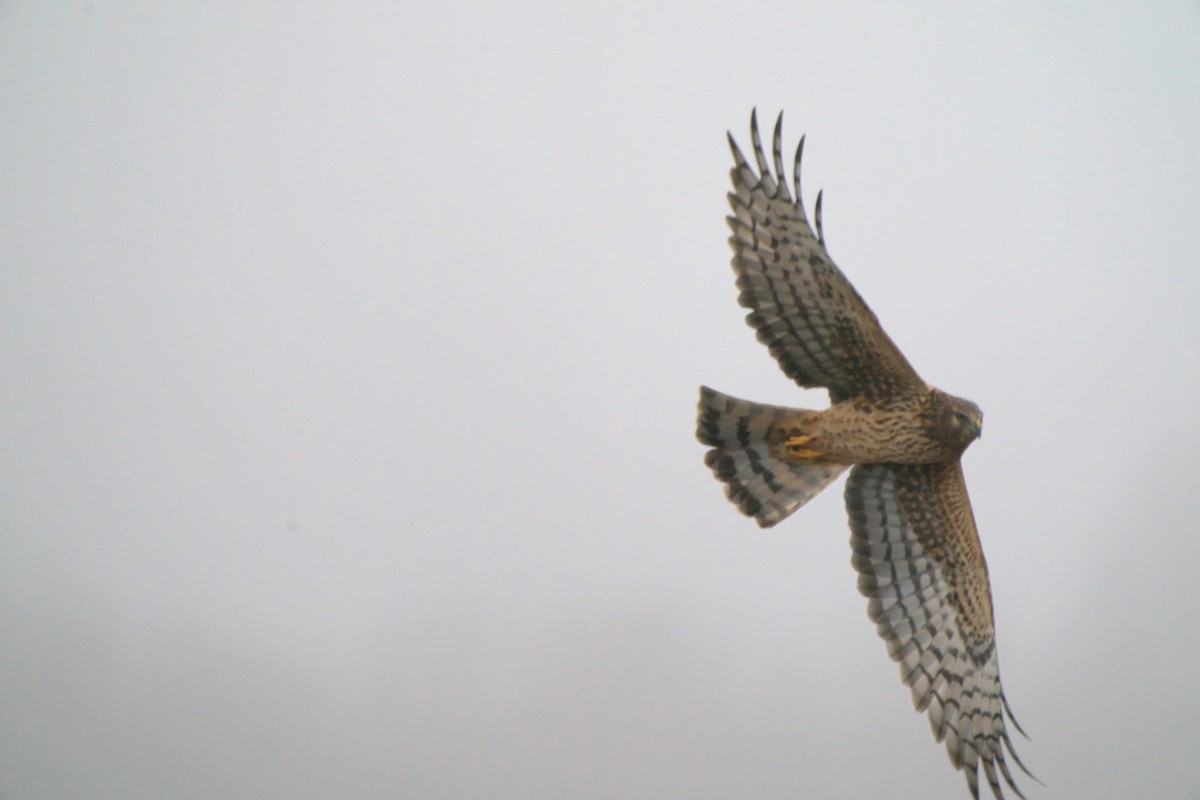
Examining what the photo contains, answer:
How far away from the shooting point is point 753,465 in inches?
115

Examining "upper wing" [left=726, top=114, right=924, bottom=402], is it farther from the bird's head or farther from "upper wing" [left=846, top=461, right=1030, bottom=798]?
"upper wing" [left=846, top=461, right=1030, bottom=798]

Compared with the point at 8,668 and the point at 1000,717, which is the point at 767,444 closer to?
the point at 1000,717

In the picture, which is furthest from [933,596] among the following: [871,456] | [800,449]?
[800,449]

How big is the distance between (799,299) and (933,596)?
46.8 inches

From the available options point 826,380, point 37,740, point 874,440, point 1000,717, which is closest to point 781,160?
point 826,380

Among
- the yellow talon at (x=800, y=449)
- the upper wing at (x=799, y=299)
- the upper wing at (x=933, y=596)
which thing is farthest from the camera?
the upper wing at (x=933, y=596)

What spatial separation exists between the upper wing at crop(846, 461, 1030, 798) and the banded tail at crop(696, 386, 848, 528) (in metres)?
0.21

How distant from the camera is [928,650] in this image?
3.04m

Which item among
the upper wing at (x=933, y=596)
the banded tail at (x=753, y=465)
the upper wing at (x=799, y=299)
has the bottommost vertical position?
the upper wing at (x=933, y=596)

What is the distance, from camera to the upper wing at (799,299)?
8.31ft

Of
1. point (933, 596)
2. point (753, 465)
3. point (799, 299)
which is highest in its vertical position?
point (799, 299)

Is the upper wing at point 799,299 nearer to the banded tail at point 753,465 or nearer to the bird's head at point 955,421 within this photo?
the bird's head at point 955,421

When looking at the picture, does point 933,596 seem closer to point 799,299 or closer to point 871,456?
point 871,456

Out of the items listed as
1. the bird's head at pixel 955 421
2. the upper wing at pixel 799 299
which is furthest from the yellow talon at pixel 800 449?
the bird's head at pixel 955 421
